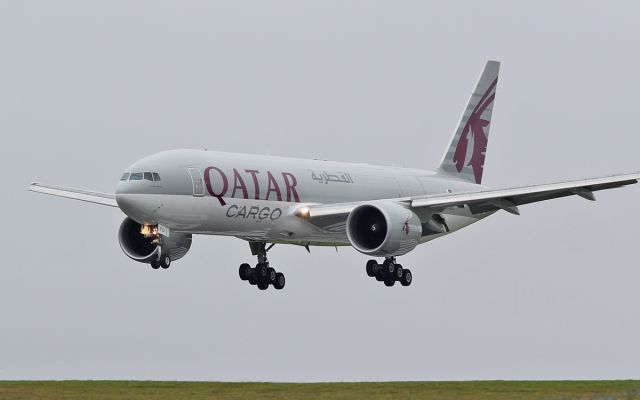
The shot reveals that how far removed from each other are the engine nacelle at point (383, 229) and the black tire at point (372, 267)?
279cm

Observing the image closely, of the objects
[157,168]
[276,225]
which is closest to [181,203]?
[157,168]

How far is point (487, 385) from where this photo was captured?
48.3m

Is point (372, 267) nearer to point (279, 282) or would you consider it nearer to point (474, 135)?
point (279, 282)

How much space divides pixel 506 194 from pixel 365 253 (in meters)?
6.03

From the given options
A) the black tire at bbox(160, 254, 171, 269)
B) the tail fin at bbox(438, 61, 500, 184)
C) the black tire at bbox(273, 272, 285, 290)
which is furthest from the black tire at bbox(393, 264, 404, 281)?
the black tire at bbox(160, 254, 171, 269)

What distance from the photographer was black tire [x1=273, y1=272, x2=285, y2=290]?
6506 centimetres

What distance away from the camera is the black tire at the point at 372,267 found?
63.2 m

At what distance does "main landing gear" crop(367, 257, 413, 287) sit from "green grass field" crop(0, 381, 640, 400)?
13.5 meters

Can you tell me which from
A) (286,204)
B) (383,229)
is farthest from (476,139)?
(286,204)

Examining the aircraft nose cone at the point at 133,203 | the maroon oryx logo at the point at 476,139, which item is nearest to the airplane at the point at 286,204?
the aircraft nose cone at the point at 133,203

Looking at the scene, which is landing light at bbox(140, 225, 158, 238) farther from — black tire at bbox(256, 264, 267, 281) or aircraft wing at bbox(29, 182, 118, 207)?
black tire at bbox(256, 264, 267, 281)

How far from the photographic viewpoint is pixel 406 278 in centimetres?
6328

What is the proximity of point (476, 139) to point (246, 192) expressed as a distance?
747 inches

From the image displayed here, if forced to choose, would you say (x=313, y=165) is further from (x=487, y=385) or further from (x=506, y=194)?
(x=487, y=385)
